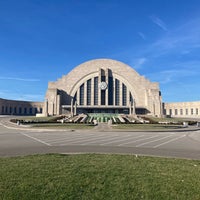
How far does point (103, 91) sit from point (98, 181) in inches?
3274

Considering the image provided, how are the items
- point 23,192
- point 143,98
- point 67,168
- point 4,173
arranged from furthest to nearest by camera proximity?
point 143,98
point 67,168
point 4,173
point 23,192

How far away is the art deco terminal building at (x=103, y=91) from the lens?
85.8 meters

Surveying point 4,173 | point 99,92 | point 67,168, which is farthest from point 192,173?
point 99,92

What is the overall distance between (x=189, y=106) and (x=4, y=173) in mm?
100811

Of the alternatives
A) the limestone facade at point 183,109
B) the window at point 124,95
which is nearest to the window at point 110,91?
the window at point 124,95

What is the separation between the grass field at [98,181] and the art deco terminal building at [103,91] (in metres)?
77.2

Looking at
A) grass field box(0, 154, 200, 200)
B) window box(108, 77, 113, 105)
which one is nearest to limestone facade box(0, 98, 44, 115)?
window box(108, 77, 113, 105)

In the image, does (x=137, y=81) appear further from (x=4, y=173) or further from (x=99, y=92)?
(x=4, y=173)

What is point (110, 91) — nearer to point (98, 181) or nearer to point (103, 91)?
point (103, 91)

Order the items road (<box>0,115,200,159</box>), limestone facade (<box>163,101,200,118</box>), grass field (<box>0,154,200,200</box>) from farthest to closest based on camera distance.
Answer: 1. limestone facade (<box>163,101,200,118</box>)
2. road (<box>0,115,200,159</box>)
3. grass field (<box>0,154,200,200</box>)

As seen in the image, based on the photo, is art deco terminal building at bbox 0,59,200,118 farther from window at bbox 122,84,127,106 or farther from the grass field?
the grass field

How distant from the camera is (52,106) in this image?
85.2 m

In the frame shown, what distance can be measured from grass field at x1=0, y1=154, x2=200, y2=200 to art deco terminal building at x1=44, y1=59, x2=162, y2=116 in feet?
253

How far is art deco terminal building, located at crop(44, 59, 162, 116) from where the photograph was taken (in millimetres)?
85812
